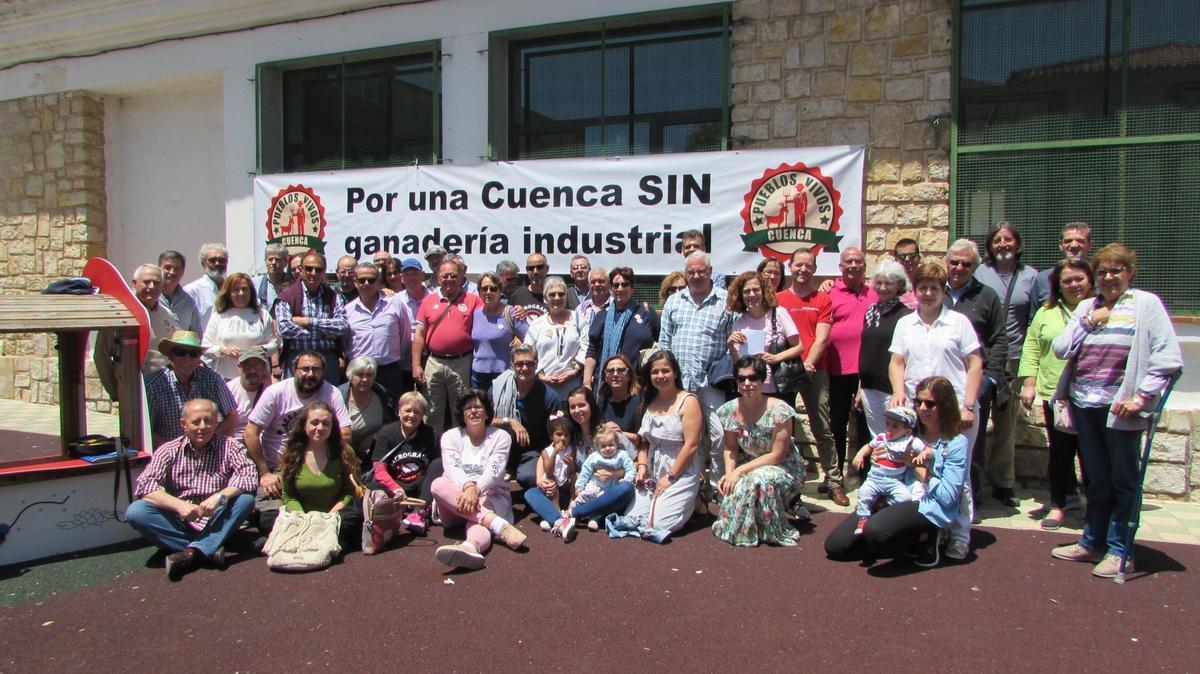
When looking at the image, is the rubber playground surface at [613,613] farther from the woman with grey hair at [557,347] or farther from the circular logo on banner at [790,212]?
the circular logo on banner at [790,212]

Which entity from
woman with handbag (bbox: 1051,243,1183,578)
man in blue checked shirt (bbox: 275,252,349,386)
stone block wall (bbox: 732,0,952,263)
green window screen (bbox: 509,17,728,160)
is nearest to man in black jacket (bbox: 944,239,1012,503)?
woman with handbag (bbox: 1051,243,1183,578)

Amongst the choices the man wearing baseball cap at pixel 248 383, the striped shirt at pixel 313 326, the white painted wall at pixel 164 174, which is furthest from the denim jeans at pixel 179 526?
the white painted wall at pixel 164 174

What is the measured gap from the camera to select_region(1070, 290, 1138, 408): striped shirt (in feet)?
14.2

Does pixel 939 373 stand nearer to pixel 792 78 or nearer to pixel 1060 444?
pixel 1060 444

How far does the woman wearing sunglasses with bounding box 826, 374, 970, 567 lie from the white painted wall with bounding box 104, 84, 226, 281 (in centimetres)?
774

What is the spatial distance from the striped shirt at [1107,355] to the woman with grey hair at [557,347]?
3.07 metres

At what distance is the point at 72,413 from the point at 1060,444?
20.0 ft

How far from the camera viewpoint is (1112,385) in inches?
172

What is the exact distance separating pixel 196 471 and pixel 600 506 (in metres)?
2.31

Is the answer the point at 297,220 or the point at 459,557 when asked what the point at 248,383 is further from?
the point at 297,220

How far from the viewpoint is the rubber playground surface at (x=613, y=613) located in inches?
136

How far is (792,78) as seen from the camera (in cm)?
691

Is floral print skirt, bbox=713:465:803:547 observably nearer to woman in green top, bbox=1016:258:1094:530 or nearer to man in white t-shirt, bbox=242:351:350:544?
woman in green top, bbox=1016:258:1094:530

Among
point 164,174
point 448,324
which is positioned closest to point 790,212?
point 448,324
